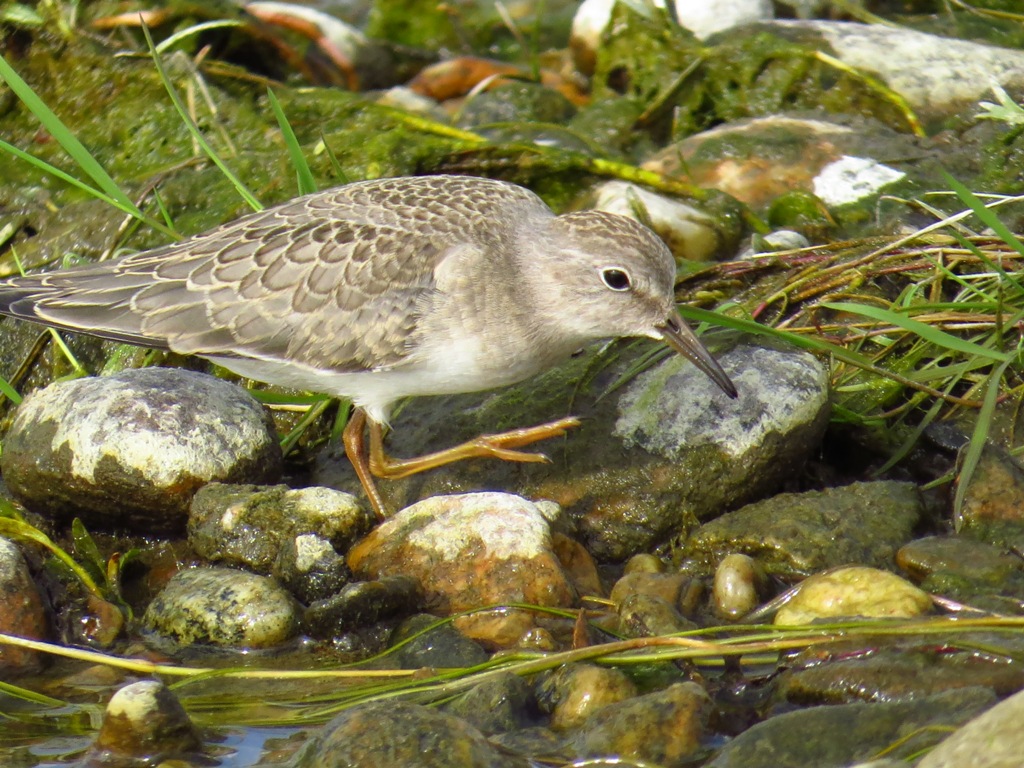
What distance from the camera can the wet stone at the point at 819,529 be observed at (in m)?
5.44

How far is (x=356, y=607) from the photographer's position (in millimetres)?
5266

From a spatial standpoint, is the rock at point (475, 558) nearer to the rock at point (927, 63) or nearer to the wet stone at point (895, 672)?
the wet stone at point (895, 672)

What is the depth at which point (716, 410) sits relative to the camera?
20.0 feet

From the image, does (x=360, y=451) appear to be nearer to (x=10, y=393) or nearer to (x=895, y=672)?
(x=10, y=393)

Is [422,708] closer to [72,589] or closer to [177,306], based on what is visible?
[72,589]

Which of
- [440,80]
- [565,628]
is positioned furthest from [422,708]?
[440,80]

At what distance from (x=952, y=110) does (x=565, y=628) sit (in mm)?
5090

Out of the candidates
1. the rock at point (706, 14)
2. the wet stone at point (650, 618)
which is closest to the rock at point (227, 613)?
the wet stone at point (650, 618)

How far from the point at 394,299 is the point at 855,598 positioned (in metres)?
2.50

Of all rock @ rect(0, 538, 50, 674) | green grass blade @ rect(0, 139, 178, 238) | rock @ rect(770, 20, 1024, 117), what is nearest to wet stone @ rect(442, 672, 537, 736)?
rock @ rect(0, 538, 50, 674)

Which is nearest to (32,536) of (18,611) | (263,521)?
(18,611)

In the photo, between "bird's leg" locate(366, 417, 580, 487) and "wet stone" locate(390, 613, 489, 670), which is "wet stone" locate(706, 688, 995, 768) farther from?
"bird's leg" locate(366, 417, 580, 487)

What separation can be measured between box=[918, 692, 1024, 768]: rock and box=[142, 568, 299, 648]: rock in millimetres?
2790

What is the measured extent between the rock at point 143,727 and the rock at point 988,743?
8.07 feet
